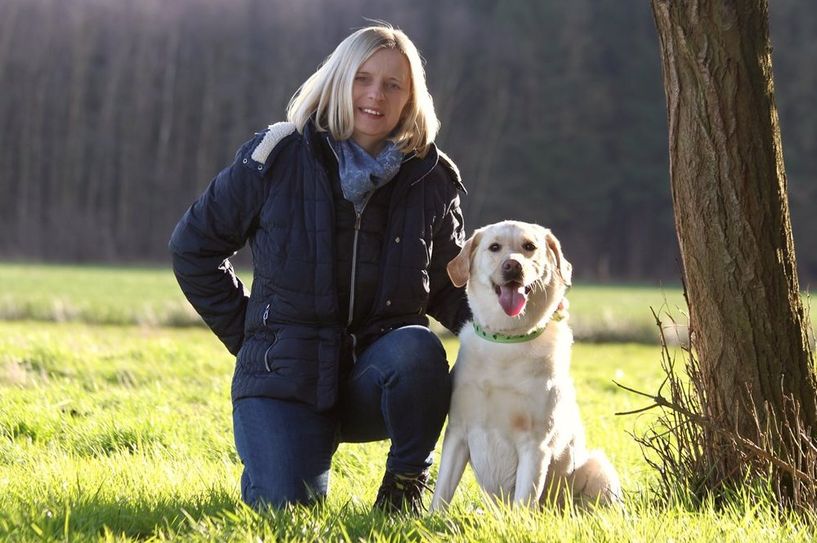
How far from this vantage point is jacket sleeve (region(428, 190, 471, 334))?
159 inches

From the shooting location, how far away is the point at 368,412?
Result: 3785mm

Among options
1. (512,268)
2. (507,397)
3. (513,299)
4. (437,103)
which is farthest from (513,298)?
(437,103)

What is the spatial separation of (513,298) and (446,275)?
0.52 m

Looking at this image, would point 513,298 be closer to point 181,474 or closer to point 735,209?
point 735,209

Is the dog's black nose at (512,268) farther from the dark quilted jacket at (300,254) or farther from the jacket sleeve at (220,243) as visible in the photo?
the jacket sleeve at (220,243)

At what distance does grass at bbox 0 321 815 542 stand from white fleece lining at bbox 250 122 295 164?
1.23 metres

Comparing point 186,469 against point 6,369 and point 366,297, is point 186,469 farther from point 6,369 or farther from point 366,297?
point 6,369

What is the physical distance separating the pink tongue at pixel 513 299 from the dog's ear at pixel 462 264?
196 millimetres

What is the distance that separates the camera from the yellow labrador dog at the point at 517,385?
3498mm

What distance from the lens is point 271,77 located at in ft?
157

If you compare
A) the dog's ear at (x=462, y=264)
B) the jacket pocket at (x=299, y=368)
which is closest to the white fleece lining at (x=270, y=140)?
the jacket pocket at (x=299, y=368)

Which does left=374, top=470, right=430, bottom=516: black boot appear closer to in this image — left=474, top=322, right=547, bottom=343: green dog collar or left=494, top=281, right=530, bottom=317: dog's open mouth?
left=474, top=322, right=547, bottom=343: green dog collar

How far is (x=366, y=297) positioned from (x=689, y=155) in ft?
4.14

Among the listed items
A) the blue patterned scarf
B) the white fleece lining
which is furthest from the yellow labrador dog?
the white fleece lining
